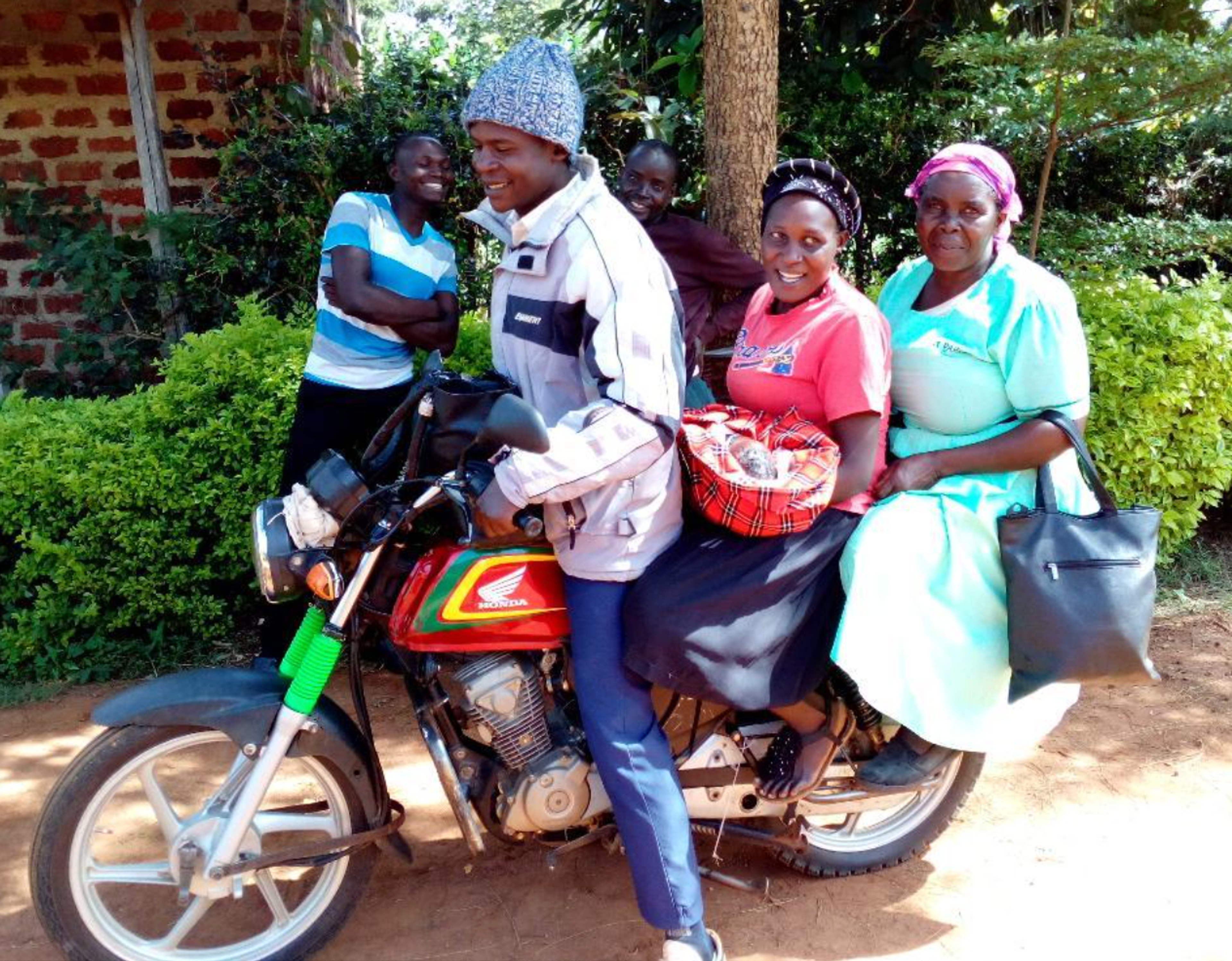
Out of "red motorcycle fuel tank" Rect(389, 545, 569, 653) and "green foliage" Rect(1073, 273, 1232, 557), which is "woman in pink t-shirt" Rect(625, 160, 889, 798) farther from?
"green foliage" Rect(1073, 273, 1232, 557)

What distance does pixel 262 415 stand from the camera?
427 centimetres

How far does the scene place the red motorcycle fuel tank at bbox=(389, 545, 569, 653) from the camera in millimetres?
2457

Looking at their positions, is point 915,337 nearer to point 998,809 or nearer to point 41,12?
point 998,809

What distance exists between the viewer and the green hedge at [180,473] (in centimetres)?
427

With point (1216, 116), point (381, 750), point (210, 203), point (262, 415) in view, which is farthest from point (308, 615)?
point (1216, 116)

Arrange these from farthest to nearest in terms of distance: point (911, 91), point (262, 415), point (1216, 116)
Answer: point (911, 91), point (1216, 116), point (262, 415)

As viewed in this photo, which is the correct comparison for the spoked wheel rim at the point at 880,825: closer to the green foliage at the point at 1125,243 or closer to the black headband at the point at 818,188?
the black headband at the point at 818,188

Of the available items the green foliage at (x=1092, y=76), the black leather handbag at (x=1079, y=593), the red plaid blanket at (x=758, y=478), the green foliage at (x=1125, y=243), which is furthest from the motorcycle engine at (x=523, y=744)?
the green foliage at (x=1125, y=243)

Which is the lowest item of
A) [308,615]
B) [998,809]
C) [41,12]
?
[998,809]

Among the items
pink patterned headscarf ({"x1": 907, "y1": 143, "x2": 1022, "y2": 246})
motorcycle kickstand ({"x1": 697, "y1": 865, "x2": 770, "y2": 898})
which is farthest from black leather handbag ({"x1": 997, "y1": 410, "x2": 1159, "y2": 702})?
motorcycle kickstand ({"x1": 697, "y1": 865, "x2": 770, "y2": 898})

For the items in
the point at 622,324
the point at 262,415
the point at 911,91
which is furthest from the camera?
the point at 911,91

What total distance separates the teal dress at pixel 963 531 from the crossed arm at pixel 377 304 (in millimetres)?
1825

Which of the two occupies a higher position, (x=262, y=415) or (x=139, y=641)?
(x=262, y=415)

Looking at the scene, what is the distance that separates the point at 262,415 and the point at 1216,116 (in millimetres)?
5279
